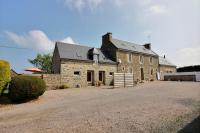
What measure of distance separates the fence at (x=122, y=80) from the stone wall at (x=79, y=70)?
17.3 feet

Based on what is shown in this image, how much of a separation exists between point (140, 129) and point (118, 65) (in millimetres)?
24030


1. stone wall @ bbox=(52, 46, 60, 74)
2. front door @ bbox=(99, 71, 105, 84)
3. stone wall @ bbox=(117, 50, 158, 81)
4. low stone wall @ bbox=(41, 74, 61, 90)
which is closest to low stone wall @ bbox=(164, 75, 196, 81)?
stone wall @ bbox=(117, 50, 158, 81)

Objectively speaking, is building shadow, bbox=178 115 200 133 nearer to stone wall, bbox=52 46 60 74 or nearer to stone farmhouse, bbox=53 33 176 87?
stone farmhouse, bbox=53 33 176 87

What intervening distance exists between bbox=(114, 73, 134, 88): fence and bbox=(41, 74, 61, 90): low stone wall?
6.44 meters

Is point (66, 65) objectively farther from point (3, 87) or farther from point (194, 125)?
point (194, 125)

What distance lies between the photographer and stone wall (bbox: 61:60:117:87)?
74.4 feet

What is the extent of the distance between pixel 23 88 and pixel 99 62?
51.2 feet

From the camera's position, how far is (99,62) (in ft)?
87.8

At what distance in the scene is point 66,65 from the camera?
75.2 ft

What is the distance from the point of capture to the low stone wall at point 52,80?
20469 millimetres

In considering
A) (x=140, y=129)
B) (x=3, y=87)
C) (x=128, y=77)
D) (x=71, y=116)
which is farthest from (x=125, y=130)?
(x=128, y=77)

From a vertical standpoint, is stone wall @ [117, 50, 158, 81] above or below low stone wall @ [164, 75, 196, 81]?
above

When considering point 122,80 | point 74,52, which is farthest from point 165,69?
point 74,52

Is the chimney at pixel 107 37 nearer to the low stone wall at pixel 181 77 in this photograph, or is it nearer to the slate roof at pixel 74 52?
the slate roof at pixel 74 52
